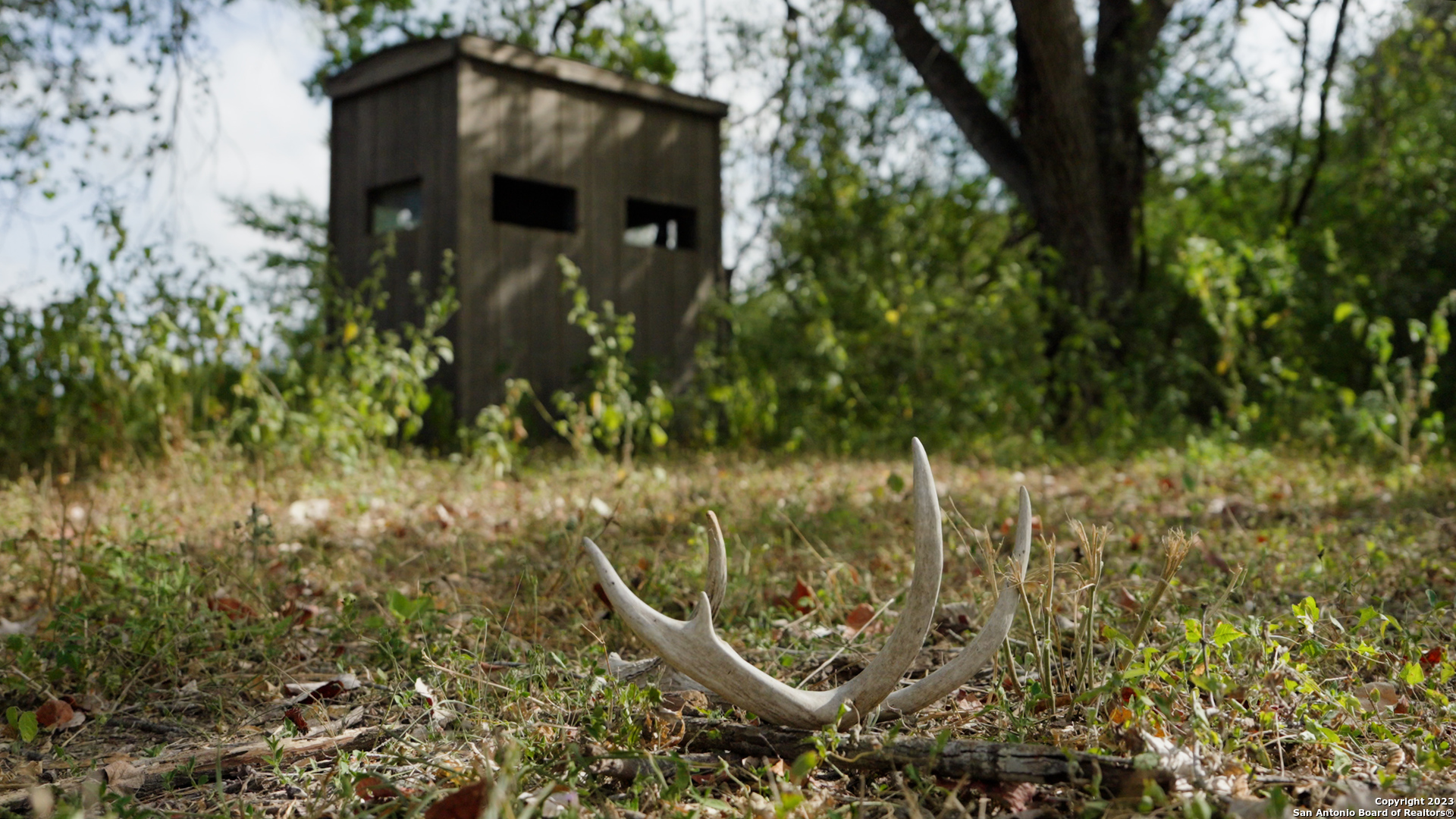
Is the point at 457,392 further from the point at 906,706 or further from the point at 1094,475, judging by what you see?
the point at 906,706

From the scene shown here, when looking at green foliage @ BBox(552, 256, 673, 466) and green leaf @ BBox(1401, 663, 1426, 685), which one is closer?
green leaf @ BBox(1401, 663, 1426, 685)

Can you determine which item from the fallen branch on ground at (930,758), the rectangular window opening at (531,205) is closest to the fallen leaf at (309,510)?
the fallen branch on ground at (930,758)

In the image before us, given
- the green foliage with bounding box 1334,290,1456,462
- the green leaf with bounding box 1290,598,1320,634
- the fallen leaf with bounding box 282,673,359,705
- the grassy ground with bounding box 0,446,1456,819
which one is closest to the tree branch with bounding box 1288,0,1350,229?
the green foliage with bounding box 1334,290,1456,462

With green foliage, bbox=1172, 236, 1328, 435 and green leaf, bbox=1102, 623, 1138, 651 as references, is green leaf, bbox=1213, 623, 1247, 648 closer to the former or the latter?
green leaf, bbox=1102, 623, 1138, 651

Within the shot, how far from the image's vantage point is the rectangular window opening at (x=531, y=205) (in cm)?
922

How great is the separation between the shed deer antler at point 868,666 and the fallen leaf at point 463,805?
335mm

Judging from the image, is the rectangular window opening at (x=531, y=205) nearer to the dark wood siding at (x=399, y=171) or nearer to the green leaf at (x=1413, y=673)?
the dark wood siding at (x=399, y=171)

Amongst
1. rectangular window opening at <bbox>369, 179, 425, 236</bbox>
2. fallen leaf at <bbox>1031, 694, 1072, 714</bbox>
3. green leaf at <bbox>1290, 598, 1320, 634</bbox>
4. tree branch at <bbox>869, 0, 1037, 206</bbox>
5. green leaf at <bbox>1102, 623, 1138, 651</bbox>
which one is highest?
tree branch at <bbox>869, 0, 1037, 206</bbox>

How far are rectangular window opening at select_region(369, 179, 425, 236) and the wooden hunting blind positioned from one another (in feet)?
0.05

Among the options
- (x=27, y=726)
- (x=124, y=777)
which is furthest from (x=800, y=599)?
(x=27, y=726)

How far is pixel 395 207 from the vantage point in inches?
351

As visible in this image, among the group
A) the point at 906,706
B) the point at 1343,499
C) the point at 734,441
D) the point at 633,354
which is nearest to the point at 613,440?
the point at 734,441

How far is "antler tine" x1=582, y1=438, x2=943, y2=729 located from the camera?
5.37ft

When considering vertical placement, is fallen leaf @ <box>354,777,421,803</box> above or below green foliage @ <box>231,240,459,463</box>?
below
